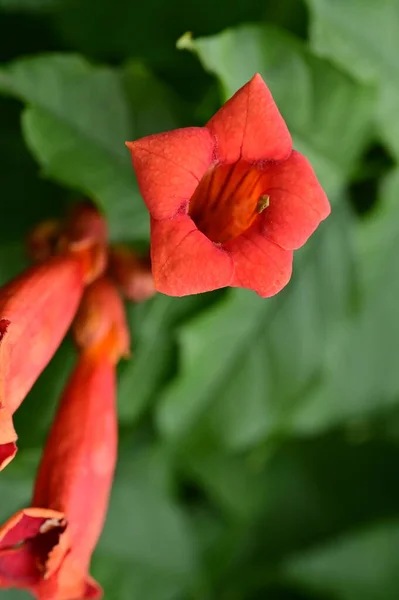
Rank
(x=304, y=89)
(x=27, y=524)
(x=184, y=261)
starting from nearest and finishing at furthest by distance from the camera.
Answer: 1. (x=184, y=261)
2. (x=27, y=524)
3. (x=304, y=89)

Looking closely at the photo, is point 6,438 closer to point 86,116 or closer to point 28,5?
point 86,116

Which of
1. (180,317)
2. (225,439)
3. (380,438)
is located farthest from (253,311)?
(380,438)

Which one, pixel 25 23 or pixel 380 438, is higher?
pixel 25 23

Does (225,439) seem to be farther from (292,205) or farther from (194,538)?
(292,205)

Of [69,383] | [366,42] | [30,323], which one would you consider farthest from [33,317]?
[366,42]

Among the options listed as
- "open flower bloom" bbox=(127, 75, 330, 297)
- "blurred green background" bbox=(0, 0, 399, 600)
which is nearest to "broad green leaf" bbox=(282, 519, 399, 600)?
"blurred green background" bbox=(0, 0, 399, 600)

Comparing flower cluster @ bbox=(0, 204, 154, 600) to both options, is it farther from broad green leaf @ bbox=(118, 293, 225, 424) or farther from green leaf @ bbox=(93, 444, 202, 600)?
green leaf @ bbox=(93, 444, 202, 600)

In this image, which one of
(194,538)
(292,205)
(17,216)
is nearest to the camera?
(292,205)
